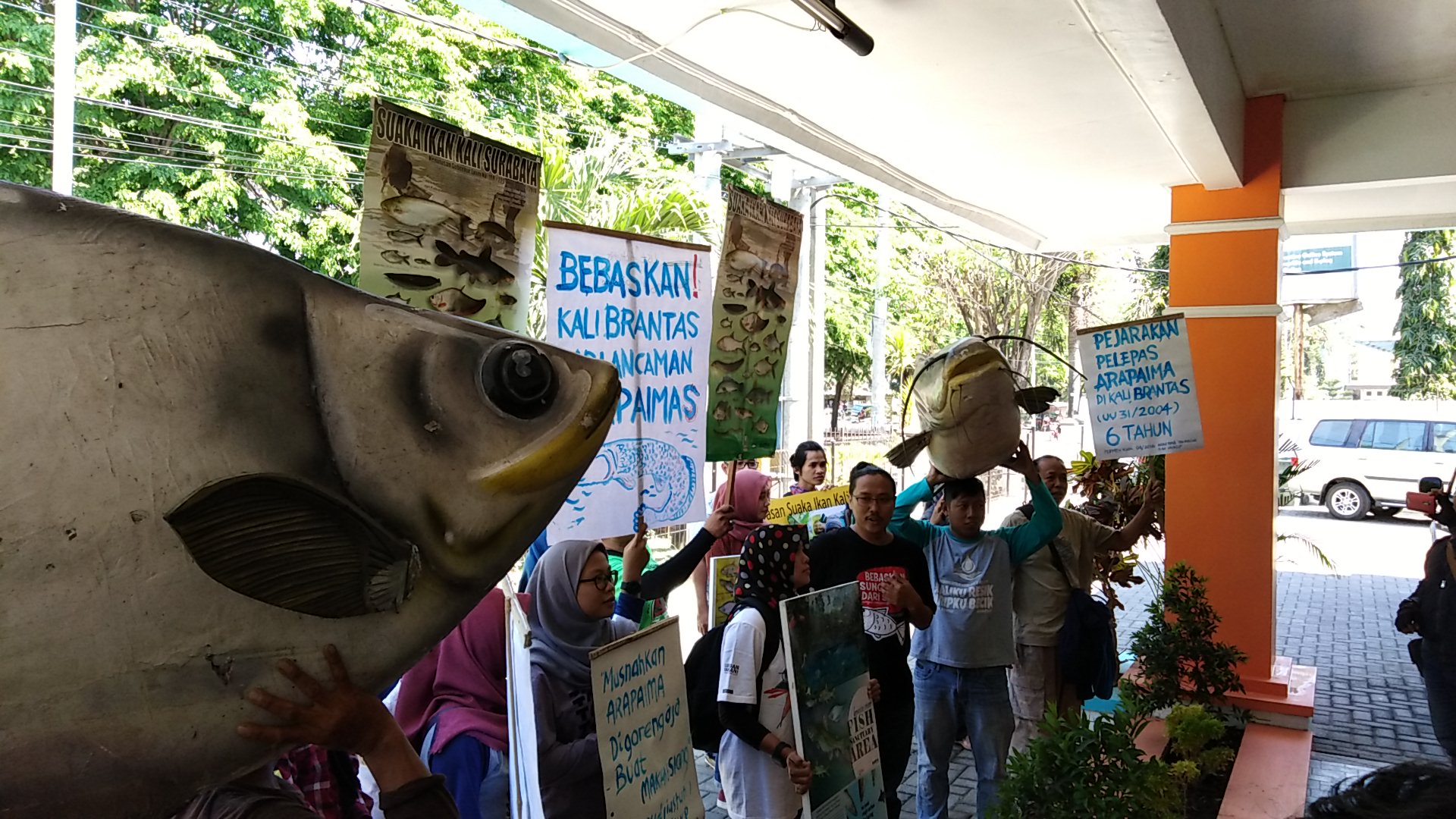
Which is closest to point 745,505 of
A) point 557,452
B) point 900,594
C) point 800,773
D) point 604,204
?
point 900,594

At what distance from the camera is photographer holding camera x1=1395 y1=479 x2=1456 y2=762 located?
149 inches

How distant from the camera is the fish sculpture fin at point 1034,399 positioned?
3.78 metres

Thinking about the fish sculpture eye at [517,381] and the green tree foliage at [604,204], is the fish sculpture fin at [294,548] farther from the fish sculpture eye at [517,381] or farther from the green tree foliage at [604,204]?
the green tree foliage at [604,204]

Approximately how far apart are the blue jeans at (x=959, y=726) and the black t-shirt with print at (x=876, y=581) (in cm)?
31

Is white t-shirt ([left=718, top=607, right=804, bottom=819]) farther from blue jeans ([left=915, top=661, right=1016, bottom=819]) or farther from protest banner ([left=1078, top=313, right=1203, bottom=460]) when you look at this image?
protest banner ([left=1078, top=313, right=1203, bottom=460])

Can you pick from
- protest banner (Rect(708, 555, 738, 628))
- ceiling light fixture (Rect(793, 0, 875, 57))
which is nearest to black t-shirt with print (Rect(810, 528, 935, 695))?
protest banner (Rect(708, 555, 738, 628))

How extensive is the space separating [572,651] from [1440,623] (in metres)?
3.65

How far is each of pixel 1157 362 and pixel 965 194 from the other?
2463 mm

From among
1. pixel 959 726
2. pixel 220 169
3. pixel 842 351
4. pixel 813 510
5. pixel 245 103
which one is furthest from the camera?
pixel 842 351

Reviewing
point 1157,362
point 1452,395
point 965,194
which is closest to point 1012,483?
point 1452,395

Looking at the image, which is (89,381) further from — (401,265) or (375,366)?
(401,265)

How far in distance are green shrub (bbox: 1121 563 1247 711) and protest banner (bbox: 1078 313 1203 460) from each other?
32.1 inches

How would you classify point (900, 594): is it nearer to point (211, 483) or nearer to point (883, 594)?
point (883, 594)

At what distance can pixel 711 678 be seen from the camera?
10.1ft
